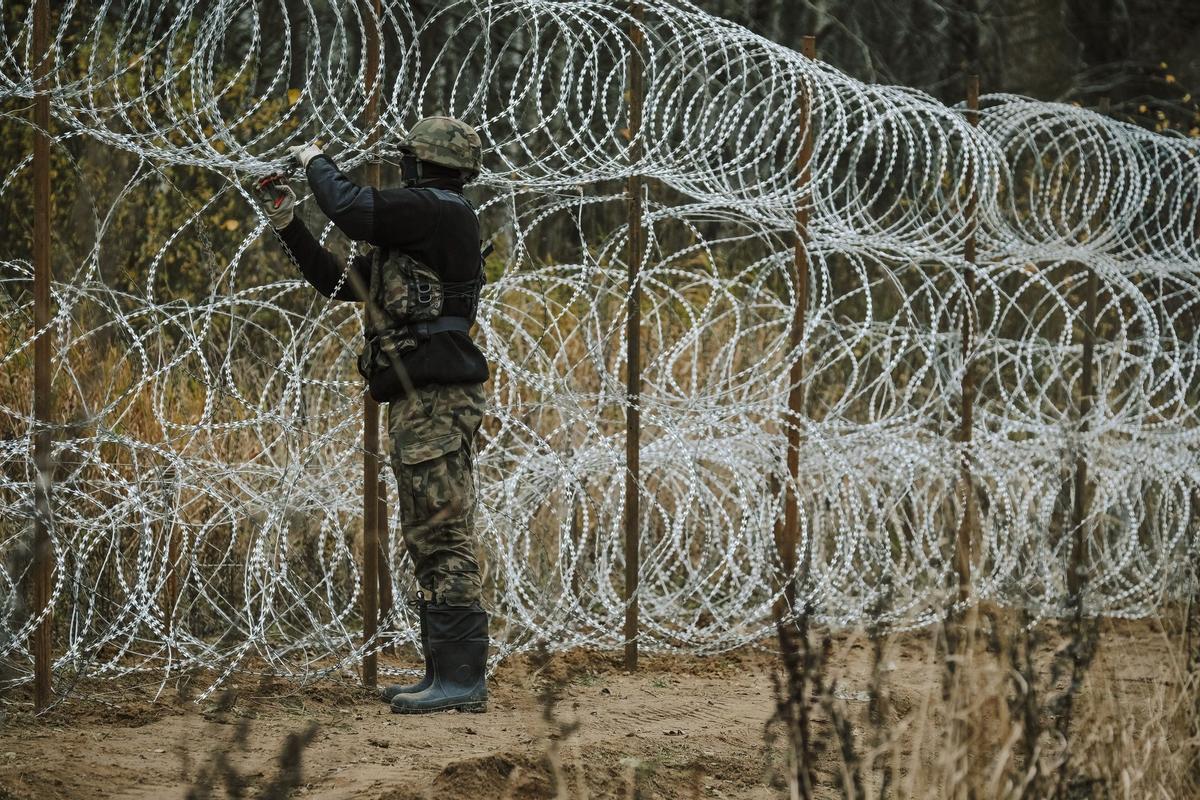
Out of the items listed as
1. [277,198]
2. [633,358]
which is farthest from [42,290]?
[633,358]

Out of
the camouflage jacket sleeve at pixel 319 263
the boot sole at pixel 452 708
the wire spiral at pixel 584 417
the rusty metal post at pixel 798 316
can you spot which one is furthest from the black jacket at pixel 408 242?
the rusty metal post at pixel 798 316

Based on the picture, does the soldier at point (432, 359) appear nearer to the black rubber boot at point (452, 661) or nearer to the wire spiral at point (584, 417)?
the black rubber boot at point (452, 661)

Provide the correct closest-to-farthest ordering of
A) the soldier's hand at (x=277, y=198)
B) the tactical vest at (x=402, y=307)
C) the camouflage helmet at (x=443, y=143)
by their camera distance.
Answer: the soldier's hand at (x=277, y=198) → the tactical vest at (x=402, y=307) → the camouflage helmet at (x=443, y=143)

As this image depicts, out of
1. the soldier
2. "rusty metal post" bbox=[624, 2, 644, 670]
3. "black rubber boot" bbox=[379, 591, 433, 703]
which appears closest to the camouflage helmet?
the soldier

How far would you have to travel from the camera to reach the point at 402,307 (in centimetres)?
502

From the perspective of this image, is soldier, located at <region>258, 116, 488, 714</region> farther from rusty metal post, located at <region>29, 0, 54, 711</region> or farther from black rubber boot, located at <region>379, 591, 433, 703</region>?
rusty metal post, located at <region>29, 0, 54, 711</region>

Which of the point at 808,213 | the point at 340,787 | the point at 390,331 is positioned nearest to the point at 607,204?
the point at 808,213

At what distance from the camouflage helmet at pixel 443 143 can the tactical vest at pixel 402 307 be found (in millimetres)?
130

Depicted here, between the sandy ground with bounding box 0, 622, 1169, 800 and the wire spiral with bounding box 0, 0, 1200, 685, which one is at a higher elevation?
the wire spiral with bounding box 0, 0, 1200, 685

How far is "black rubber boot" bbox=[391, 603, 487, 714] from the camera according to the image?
205 inches

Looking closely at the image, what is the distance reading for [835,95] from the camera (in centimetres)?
641

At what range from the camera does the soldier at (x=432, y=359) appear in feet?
16.6

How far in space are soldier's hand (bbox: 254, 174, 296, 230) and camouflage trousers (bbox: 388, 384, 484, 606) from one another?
2.41ft

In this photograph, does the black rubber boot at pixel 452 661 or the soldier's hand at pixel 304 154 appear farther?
the black rubber boot at pixel 452 661
